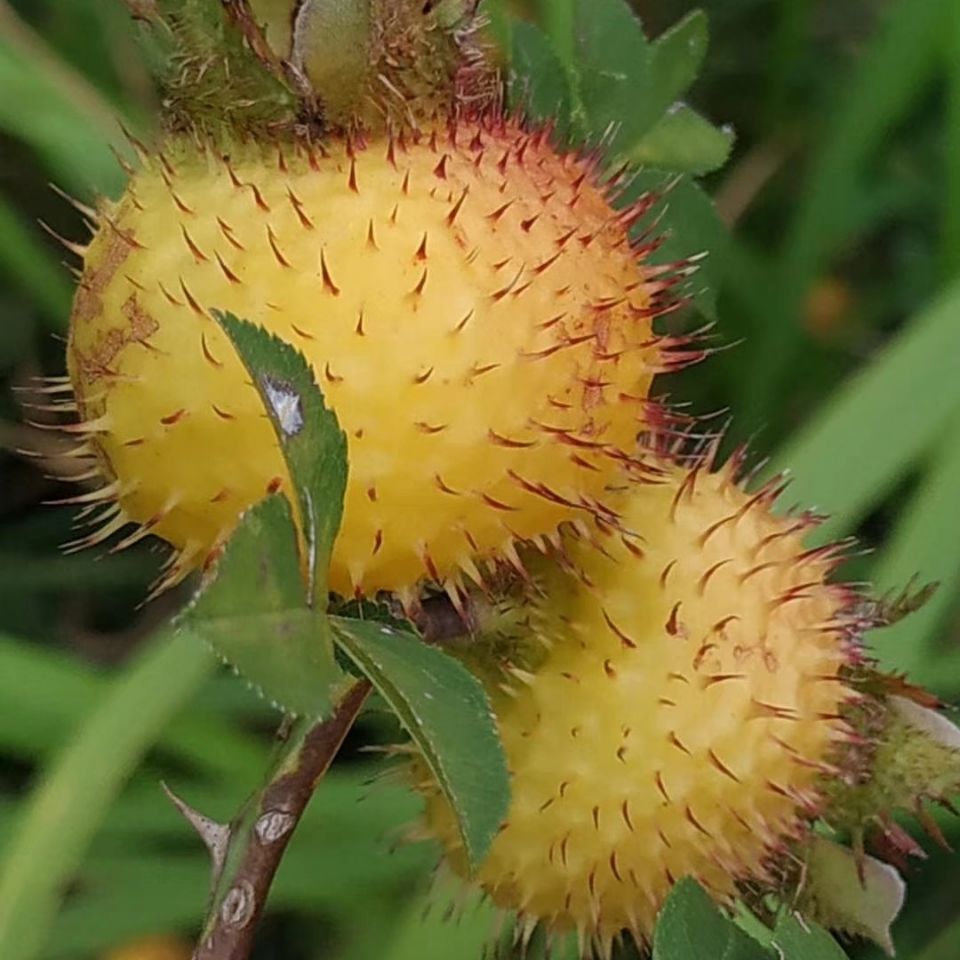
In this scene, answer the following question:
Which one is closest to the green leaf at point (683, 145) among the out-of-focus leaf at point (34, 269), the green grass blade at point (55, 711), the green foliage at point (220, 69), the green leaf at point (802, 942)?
the green foliage at point (220, 69)

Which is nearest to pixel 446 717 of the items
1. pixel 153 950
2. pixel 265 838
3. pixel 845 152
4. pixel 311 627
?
pixel 311 627

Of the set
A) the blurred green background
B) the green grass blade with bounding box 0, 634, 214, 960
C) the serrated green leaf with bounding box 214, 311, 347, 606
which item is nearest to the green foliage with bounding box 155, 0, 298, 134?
the serrated green leaf with bounding box 214, 311, 347, 606

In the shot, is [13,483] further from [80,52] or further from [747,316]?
[747,316]

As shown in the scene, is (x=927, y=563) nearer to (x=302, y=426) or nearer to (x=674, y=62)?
(x=674, y=62)

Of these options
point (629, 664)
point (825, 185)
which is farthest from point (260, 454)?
point (825, 185)

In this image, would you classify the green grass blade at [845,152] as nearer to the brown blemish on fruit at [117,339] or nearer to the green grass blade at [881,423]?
the green grass blade at [881,423]

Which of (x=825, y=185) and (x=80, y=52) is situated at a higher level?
(x=825, y=185)

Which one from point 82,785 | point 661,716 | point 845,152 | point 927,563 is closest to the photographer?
point 661,716

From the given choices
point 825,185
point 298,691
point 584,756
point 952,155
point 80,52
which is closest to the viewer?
point 298,691
